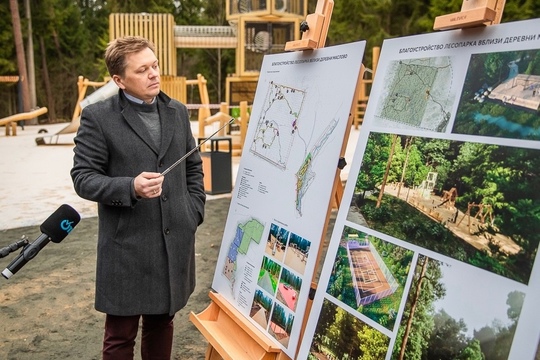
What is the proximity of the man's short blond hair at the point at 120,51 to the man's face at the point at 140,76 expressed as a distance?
0.05ft

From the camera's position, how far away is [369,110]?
1.77 m

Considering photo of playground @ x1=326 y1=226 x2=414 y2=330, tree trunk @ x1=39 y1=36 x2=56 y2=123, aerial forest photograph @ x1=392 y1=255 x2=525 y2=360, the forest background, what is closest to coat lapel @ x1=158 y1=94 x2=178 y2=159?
photo of playground @ x1=326 y1=226 x2=414 y2=330

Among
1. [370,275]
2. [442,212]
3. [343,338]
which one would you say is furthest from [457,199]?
[343,338]

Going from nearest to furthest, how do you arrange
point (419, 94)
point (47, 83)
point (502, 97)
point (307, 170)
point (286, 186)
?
1. point (502, 97)
2. point (419, 94)
3. point (307, 170)
4. point (286, 186)
5. point (47, 83)

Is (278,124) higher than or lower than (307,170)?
higher

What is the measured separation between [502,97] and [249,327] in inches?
50.0

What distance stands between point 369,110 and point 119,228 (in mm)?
997

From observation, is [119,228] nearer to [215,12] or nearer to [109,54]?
[109,54]

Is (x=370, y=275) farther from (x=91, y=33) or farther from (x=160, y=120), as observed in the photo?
(x=91, y=33)

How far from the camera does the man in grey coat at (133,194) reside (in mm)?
1988

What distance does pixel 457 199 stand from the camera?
141 cm

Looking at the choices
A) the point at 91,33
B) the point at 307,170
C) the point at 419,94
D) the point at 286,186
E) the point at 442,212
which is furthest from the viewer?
the point at 91,33

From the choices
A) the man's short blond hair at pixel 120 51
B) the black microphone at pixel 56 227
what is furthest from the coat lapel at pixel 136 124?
the black microphone at pixel 56 227

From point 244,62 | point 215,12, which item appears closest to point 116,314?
point 244,62
